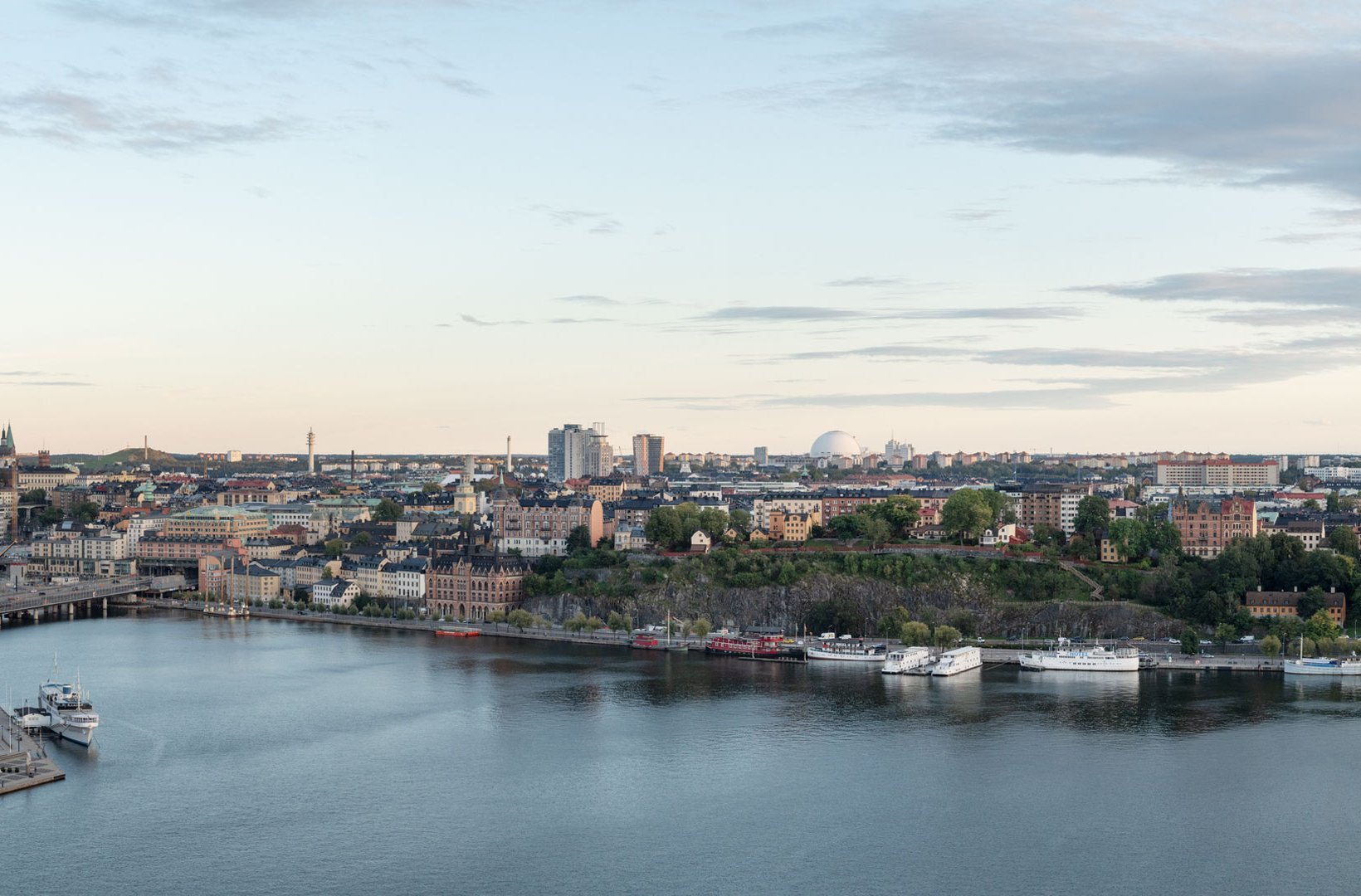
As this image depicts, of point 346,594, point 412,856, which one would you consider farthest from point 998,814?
point 346,594

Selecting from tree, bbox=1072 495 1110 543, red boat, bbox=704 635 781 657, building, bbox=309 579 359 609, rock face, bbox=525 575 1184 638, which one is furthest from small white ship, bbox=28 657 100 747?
tree, bbox=1072 495 1110 543

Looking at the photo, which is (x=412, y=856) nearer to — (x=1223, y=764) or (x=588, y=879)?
(x=588, y=879)

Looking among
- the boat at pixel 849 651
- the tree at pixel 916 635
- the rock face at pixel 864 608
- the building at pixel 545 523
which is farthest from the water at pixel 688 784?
the building at pixel 545 523

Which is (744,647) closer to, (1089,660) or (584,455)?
(1089,660)

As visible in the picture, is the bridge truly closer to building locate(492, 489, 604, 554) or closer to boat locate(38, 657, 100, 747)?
building locate(492, 489, 604, 554)

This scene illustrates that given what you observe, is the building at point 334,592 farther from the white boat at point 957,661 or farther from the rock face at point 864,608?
the white boat at point 957,661

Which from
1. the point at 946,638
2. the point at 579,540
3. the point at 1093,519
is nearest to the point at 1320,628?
the point at 946,638
